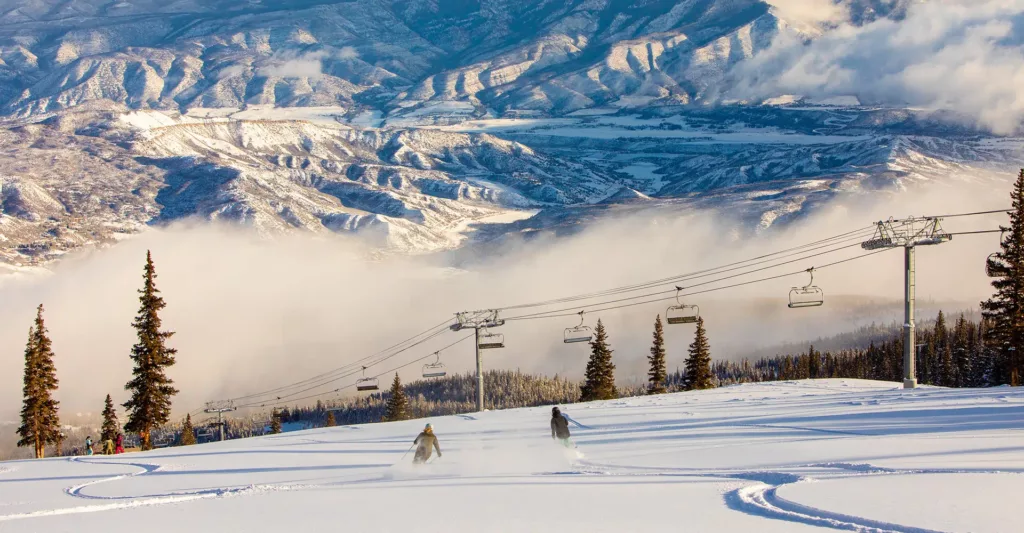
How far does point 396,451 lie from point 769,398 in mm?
19024

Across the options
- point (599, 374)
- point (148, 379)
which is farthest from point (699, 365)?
point (148, 379)

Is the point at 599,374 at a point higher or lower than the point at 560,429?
lower

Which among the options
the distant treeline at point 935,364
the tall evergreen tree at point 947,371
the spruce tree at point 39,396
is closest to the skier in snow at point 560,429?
the spruce tree at point 39,396

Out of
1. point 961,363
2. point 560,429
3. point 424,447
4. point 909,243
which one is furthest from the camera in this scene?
point 961,363

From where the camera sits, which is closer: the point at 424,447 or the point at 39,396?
the point at 424,447

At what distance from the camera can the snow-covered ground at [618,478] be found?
2102cm

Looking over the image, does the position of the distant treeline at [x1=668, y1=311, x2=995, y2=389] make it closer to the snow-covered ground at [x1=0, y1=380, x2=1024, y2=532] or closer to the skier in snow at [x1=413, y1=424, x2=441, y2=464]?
the snow-covered ground at [x1=0, y1=380, x2=1024, y2=532]

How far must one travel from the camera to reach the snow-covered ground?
21016 mm

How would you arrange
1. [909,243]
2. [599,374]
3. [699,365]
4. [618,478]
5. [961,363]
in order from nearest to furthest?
[618,478], [909,243], [599,374], [699,365], [961,363]

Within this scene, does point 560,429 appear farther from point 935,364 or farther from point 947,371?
point 935,364

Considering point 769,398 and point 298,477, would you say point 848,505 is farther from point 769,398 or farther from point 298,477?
Answer: point 769,398

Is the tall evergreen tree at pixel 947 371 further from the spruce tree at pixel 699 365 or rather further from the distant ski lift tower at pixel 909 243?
the distant ski lift tower at pixel 909 243

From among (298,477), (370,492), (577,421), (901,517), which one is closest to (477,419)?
(577,421)

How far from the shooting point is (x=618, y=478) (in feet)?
88.1
